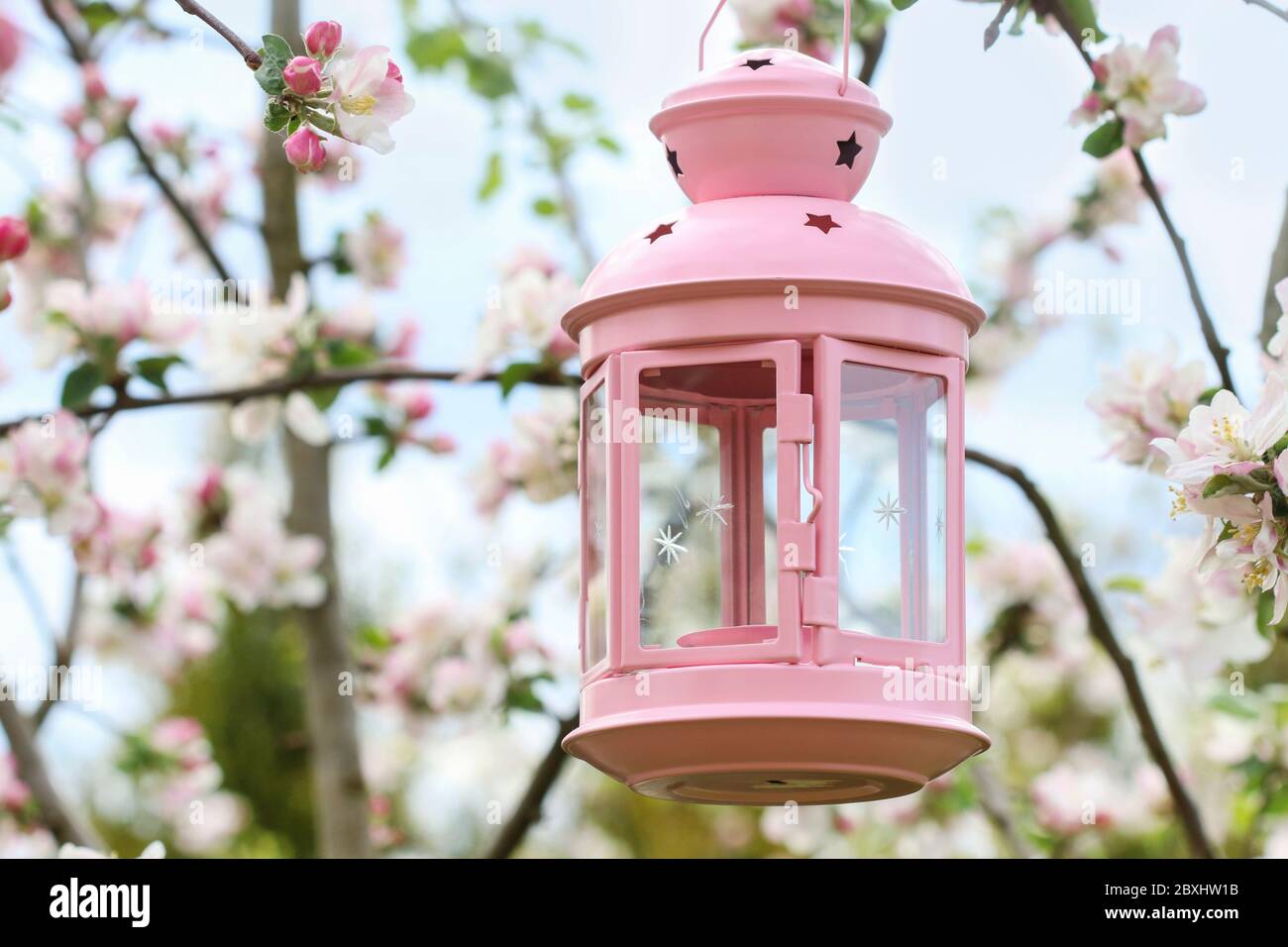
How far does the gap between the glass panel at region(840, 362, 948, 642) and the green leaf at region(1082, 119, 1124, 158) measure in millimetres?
769

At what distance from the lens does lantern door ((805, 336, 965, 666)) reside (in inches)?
75.7

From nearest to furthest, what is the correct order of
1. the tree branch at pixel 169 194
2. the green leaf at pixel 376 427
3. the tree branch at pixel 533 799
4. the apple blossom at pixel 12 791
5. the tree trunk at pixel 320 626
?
the tree branch at pixel 533 799 < the green leaf at pixel 376 427 < the tree branch at pixel 169 194 < the tree trunk at pixel 320 626 < the apple blossom at pixel 12 791

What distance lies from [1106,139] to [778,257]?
36.9 inches

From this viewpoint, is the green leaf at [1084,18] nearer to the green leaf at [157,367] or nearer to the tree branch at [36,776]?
the green leaf at [157,367]

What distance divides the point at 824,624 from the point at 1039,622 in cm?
224

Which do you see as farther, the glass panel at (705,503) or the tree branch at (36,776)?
the tree branch at (36,776)

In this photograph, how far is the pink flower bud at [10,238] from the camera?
8.65 feet

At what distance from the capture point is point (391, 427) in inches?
147

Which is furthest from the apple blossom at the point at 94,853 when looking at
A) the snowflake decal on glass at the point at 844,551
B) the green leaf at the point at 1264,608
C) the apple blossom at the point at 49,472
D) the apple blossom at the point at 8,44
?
the apple blossom at the point at 8,44

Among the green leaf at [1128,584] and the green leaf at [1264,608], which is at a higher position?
the green leaf at [1128,584]

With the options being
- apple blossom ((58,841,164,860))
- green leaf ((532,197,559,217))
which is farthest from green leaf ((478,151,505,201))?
apple blossom ((58,841,164,860))

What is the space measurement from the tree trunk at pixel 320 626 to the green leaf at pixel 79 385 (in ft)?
3.44

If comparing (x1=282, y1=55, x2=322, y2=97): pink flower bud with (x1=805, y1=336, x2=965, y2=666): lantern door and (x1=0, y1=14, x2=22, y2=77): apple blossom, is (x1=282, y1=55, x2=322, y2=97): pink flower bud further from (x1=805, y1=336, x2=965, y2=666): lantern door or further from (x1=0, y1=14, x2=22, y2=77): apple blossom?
(x1=0, y1=14, x2=22, y2=77): apple blossom
